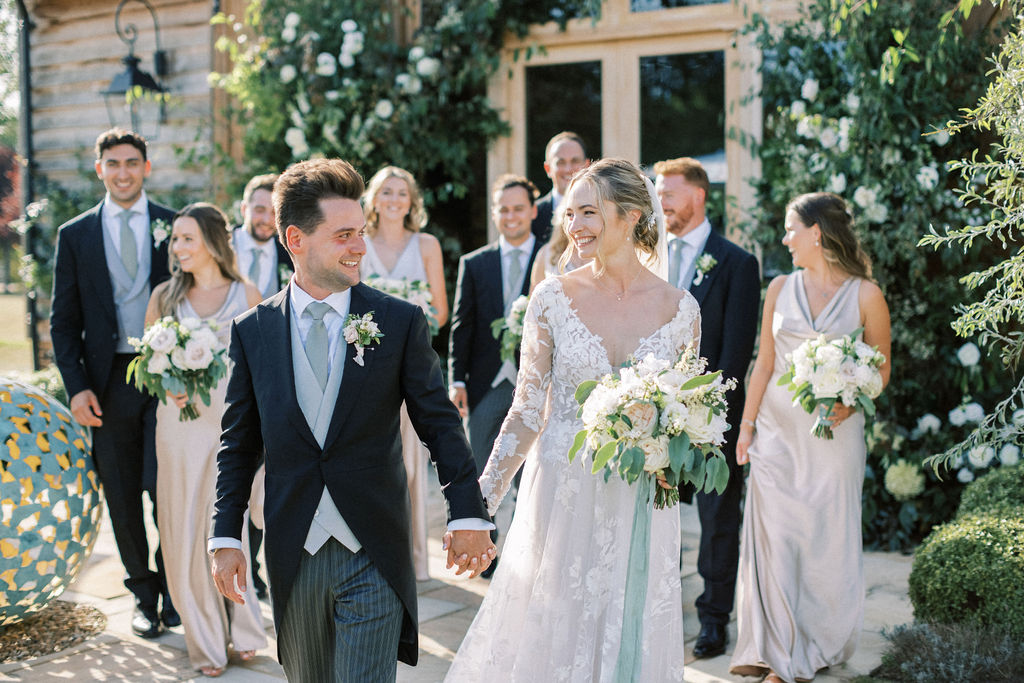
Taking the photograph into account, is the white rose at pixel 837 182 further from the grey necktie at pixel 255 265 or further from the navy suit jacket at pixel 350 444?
A: the navy suit jacket at pixel 350 444

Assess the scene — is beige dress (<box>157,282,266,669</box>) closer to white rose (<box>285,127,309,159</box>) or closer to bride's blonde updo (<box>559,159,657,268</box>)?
bride's blonde updo (<box>559,159,657,268</box>)

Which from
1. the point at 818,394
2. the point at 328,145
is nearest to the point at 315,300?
the point at 818,394

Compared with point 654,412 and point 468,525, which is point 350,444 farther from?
point 654,412

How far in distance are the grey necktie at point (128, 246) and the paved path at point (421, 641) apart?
1833mm

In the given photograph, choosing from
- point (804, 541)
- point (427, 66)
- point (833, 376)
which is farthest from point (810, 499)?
point (427, 66)

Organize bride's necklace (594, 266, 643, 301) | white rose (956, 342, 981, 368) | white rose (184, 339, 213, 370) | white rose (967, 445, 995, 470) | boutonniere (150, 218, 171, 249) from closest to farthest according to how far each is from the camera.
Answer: bride's necklace (594, 266, 643, 301)
white rose (967, 445, 995, 470)
white rose (184, 339, 213, 370)
boutonniere (150, 218, 171, 249)
white rose (956, 342, 981, 368)

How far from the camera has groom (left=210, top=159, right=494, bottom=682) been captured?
298 centimetres

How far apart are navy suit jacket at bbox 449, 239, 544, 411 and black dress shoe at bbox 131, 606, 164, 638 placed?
2.05 meters

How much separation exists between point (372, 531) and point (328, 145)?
6.56m

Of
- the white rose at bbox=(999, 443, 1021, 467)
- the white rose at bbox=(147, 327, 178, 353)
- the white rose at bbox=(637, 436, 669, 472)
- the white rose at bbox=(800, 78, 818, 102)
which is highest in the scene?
the white rose at bbox=(800, 78, 818, 102)

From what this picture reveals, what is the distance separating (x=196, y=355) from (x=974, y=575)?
11.8 feet

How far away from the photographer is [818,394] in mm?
4500

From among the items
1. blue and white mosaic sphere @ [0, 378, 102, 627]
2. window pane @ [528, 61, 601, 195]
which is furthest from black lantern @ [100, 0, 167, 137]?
blue and white mosaic sphere @ [0, 378, 102, 627]

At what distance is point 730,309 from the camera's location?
505 cm
